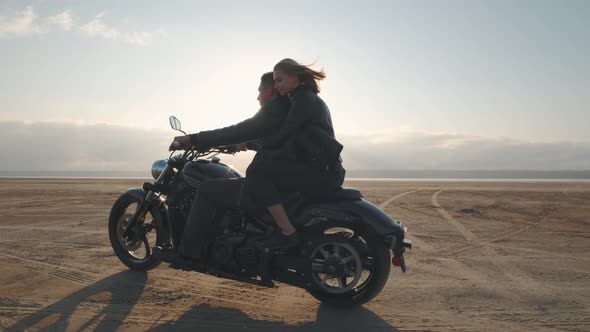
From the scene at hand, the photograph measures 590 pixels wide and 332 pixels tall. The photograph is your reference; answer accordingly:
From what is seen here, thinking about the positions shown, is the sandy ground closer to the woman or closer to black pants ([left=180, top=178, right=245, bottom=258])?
black pants ([left=180, top=178, right=245, bottom=258])

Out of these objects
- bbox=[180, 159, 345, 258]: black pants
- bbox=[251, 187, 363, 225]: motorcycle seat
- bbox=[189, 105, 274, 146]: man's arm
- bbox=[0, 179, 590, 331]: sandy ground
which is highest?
bbox=[189, 105, 274, 146]: man's arm

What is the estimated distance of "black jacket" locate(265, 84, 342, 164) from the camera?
3.53 metres

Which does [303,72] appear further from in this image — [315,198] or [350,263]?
[350,263]

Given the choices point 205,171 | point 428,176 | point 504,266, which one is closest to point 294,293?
point 205,171

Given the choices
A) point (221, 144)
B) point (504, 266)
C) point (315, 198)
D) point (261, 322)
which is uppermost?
point (221, 144)

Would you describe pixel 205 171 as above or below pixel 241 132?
below

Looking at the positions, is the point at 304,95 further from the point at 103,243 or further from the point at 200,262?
the point at 103,243


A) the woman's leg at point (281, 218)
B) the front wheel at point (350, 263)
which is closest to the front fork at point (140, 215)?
the woman's leg at point (281, 218)

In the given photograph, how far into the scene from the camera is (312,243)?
376cm

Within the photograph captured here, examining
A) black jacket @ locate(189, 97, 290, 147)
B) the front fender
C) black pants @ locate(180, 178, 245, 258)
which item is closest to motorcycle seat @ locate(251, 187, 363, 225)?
black pants @ locate(180, 178, 245, 258)

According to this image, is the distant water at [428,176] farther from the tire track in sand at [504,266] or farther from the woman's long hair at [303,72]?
the woman's long hair at [303,72]

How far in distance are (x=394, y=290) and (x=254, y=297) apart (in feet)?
4.49

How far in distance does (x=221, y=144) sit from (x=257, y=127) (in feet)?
1.29

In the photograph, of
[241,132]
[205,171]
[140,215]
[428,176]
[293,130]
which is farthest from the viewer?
[428,176]
